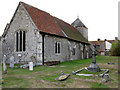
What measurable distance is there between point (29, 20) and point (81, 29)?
71.9 feet

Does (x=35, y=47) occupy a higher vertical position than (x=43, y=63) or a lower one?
higher

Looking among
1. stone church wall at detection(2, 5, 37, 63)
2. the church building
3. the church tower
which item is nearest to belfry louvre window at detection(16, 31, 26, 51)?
the church building

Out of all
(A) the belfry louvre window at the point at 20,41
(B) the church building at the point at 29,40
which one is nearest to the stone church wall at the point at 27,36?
(B) the church building at the point at 29,40

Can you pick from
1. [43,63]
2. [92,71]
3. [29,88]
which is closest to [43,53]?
[43,63]

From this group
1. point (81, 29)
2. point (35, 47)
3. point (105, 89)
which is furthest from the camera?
point (81, 29)

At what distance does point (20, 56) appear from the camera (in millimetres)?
18156

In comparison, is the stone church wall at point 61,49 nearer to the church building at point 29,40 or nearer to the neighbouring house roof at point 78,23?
the church building at point 29,40

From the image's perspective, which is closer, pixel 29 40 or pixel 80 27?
pixel 29 40

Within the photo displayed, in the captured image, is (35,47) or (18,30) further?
(18,30)

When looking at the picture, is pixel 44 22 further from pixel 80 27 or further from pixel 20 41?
pixel 80 27

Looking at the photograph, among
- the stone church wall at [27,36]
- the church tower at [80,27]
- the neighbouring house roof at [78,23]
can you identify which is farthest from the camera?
the neighbouring house roof at [78,23]

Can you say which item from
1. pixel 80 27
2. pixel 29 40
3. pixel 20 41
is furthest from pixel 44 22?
pixel 80 27

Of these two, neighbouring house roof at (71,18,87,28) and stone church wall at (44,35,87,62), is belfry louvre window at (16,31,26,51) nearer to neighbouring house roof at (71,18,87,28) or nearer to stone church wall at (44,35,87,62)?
stone church wall at (44,35,87,62)

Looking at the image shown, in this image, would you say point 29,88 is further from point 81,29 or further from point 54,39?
point 81,29
